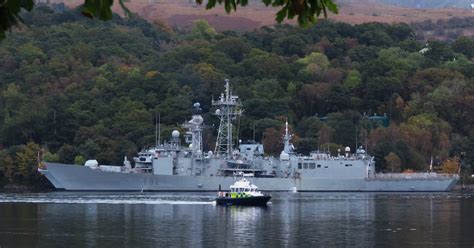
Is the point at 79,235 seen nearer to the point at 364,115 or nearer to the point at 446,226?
the point at 446,226

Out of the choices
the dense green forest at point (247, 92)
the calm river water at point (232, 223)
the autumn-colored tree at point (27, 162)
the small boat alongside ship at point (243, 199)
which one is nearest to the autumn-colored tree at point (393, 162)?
the dense green forest at point (247, 92)

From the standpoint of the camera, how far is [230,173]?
101 metres

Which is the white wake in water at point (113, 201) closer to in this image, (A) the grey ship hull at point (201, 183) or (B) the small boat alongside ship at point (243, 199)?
(B) the small boat alongside ship at point (243, 199)

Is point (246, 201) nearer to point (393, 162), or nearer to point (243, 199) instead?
point (243, 199)

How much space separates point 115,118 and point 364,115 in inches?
1122

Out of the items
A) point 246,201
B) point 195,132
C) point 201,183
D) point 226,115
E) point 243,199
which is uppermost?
point 226,115

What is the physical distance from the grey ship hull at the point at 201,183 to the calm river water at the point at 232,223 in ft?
55.0

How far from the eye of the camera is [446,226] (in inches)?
2117

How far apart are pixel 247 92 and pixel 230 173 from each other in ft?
95.1

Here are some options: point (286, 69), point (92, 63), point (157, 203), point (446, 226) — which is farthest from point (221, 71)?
point (446, 226)

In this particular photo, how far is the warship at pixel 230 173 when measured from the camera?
3888 inches

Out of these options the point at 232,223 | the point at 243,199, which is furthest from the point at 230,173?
the point at 232,223

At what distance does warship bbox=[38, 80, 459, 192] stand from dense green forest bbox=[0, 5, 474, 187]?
6.70 meters

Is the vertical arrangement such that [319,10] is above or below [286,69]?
below
